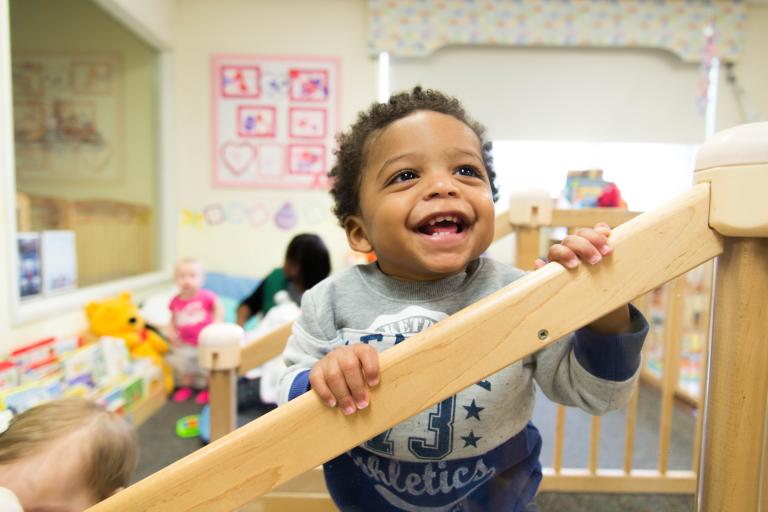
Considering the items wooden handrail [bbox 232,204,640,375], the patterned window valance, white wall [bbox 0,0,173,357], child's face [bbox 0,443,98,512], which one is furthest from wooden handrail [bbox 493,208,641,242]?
the patterned window valance

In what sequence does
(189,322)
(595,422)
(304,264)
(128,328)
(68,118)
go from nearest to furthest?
(595,422) < (304,264) < (128,328) < (189,322) < (68,118)

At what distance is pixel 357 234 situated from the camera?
Answer: 0.74 meters

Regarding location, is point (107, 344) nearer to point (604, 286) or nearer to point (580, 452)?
point (580, 452)

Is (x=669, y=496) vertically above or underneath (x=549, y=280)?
underneath

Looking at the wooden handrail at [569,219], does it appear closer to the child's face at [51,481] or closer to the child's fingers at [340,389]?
the child's fingers at [340,389]

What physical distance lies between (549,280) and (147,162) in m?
3.04

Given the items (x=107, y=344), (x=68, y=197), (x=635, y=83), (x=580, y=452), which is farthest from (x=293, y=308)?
(x=635, y=83)

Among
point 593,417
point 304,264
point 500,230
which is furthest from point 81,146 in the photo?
point 593,417

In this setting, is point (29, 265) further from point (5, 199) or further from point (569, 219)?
point (569, 219)

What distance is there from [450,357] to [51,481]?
0.55 meters

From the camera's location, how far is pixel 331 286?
70 centimetres

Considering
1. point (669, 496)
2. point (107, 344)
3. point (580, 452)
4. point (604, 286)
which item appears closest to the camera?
point (604, 286)

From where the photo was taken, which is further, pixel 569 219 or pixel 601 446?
pixel 601 446

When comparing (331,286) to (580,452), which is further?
(580,452)
